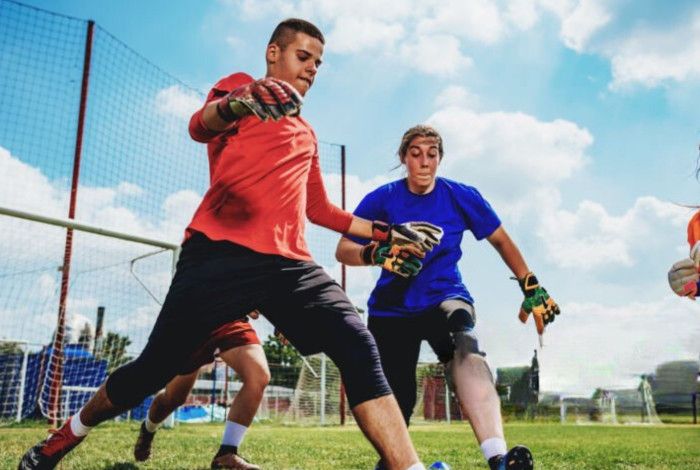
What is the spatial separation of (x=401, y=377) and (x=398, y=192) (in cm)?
122

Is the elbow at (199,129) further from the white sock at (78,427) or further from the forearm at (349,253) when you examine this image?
the white sock at (78,427)

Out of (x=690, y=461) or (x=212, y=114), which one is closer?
(x=212, y=114)

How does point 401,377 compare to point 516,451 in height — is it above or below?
above

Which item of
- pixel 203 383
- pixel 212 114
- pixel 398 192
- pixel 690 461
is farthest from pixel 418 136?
pixel 203 383

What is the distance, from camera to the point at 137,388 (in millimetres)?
3119

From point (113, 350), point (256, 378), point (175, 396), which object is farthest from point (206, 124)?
point (113, 350)

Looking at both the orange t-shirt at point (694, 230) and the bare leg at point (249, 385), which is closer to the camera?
the orange t-shirt at point (694, 230)

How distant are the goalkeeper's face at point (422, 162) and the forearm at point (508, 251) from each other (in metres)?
0.54

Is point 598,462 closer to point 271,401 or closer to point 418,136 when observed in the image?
point 418,136

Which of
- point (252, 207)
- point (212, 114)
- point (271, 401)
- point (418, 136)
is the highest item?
point (418, 136)

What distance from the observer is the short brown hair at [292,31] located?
3420 millimetres

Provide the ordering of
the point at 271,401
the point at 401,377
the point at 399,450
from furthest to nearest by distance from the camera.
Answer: the point at 271,401 < the point at 401,377 < the point at 399,450

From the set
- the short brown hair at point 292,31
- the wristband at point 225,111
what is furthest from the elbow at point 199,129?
the short brown hair at point 292,31

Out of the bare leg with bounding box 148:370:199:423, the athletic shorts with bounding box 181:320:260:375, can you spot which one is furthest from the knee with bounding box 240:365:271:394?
the bare leg with bounding box 148:370:199:423
